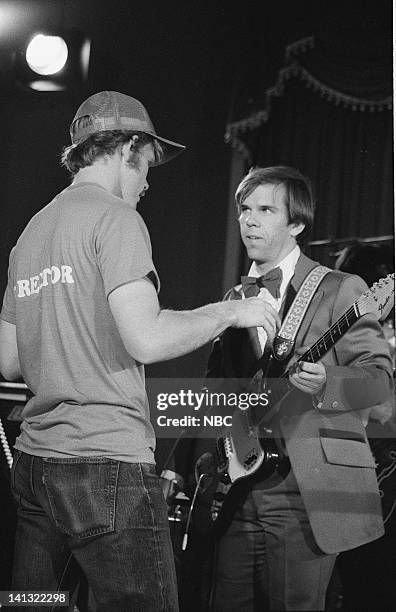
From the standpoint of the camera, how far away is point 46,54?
2158mm

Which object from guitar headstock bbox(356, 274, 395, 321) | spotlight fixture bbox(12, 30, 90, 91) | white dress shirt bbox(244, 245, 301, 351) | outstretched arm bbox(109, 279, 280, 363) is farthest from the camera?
spotlight fixture bbox(12, 30, 90, 91)

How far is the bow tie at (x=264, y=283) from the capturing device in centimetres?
202

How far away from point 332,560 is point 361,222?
916 mm

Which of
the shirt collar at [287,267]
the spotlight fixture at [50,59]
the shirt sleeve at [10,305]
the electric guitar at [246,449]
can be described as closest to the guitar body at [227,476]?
the electric guitar at [246,449]

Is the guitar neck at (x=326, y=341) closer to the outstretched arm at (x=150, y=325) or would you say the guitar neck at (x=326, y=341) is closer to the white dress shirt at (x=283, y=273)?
the white dress shirt at (x=283, y=273)

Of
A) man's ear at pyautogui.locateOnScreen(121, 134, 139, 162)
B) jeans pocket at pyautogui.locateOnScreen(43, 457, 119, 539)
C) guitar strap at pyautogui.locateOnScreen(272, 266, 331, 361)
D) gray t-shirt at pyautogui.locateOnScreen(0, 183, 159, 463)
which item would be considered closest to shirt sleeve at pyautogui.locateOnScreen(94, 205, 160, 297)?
gray t-shirt at pyautogui.locateOnScreen(0, 183, 159, 463)

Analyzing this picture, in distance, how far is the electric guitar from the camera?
193cm

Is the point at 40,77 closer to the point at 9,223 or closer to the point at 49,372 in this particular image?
the point at 9,223

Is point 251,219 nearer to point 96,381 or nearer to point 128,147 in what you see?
point 128,147

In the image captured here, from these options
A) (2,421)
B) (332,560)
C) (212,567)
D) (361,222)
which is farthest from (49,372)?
(361,222)

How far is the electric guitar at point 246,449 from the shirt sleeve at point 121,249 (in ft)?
1.92

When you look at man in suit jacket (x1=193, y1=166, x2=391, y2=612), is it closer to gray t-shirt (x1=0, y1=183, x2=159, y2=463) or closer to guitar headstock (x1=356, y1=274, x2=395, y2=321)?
guitar headstock (x1=356, y1=274, x2=395, y2=321)

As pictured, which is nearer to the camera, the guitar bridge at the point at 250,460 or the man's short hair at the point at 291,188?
the guitar bridge at the point at 250,460

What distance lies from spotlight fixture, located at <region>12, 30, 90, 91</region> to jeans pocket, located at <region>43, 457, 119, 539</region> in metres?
1.13
